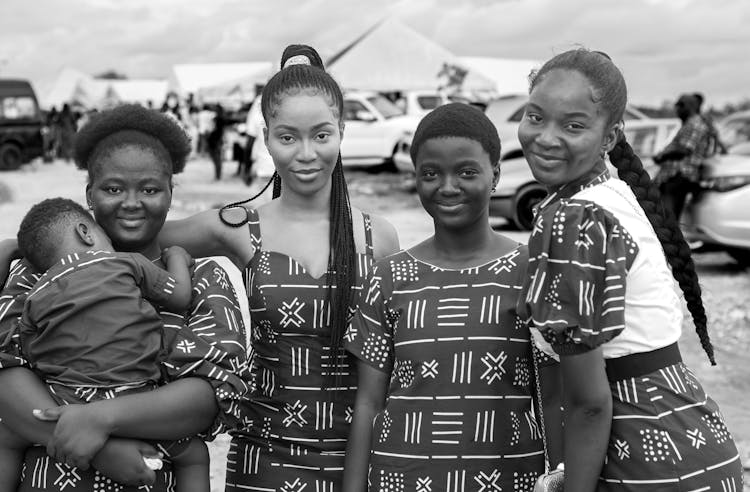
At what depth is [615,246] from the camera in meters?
1.74

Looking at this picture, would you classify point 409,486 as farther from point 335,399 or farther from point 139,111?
point 139,111

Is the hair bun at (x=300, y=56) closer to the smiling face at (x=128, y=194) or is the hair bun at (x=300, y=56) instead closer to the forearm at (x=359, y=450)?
the smiling face at (x=128, y=194)

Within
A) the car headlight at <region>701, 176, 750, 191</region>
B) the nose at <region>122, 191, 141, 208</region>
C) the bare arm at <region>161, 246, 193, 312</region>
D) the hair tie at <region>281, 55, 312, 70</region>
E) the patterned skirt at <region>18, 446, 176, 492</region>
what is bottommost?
the patterned skirt at <region>18, 446, 176, 492</region>

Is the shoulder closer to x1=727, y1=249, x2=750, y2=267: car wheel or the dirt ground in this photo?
the dirt ground

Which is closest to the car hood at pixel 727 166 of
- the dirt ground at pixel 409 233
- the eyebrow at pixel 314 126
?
the dirt ground at pixel 409 233

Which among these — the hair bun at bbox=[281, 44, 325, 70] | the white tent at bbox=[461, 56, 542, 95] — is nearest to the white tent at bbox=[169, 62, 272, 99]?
the white tent at bbox=[461, 56, 542, 95]

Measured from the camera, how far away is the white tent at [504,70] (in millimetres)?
28464

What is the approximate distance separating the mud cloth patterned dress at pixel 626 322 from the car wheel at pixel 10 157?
2325cm

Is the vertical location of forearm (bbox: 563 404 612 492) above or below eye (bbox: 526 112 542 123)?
below

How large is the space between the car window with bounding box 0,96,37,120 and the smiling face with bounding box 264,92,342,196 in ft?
73.7

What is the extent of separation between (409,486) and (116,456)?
0.70 meters

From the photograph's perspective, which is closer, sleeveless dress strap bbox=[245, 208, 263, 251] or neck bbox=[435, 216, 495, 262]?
neck bbox=[435, 216, 495, 262]

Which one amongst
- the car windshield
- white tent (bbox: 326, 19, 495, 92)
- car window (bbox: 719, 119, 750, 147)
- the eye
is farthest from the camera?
white tent (bbox: 326, 19, 495, 92)

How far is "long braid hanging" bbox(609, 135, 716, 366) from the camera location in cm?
208
